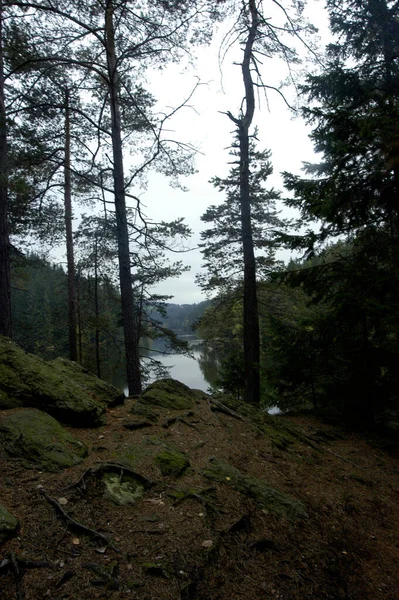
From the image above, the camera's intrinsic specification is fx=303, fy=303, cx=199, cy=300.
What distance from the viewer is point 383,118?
4766 millimetres

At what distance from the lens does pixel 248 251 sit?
349 inches

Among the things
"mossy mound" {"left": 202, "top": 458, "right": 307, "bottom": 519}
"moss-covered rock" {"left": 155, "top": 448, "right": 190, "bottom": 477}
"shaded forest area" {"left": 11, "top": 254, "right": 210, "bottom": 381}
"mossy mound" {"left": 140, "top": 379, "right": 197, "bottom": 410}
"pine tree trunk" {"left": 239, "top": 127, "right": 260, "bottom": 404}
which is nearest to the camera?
"mossy mound" {"left": 202, "top": 458, "right": 307, "bottom": 519}

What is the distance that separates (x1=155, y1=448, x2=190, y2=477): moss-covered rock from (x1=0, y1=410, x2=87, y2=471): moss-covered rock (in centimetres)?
83

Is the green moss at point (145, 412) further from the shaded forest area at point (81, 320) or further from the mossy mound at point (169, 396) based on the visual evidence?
the shaded forest area at point (81, 320)

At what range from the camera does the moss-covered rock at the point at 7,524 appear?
1.98 metres

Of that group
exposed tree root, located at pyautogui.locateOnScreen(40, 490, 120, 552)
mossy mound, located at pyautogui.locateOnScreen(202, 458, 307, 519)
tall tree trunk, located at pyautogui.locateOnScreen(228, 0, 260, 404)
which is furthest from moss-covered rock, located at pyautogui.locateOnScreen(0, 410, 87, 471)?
tall tree trunk, located at pyautogui.locateOnScreen(228, 0, 260, 404)

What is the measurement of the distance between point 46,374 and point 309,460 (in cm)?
406

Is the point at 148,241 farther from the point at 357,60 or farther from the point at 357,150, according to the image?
the point at 357,60

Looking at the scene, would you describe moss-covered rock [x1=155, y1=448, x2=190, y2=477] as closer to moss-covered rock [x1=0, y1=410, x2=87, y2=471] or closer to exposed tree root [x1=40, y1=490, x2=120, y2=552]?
moss-covered rock [x1=0, y1=410, x2=87, y2=471]

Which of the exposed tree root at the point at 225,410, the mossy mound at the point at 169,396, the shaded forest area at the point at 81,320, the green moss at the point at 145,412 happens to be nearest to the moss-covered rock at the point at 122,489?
the green moss at the point at 145,412

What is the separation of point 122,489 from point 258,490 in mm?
1451

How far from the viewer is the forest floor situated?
1950mm

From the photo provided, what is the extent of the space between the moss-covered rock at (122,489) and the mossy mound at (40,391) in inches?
52.8

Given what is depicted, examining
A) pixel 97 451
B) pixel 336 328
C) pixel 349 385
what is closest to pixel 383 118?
pixel 336 328
